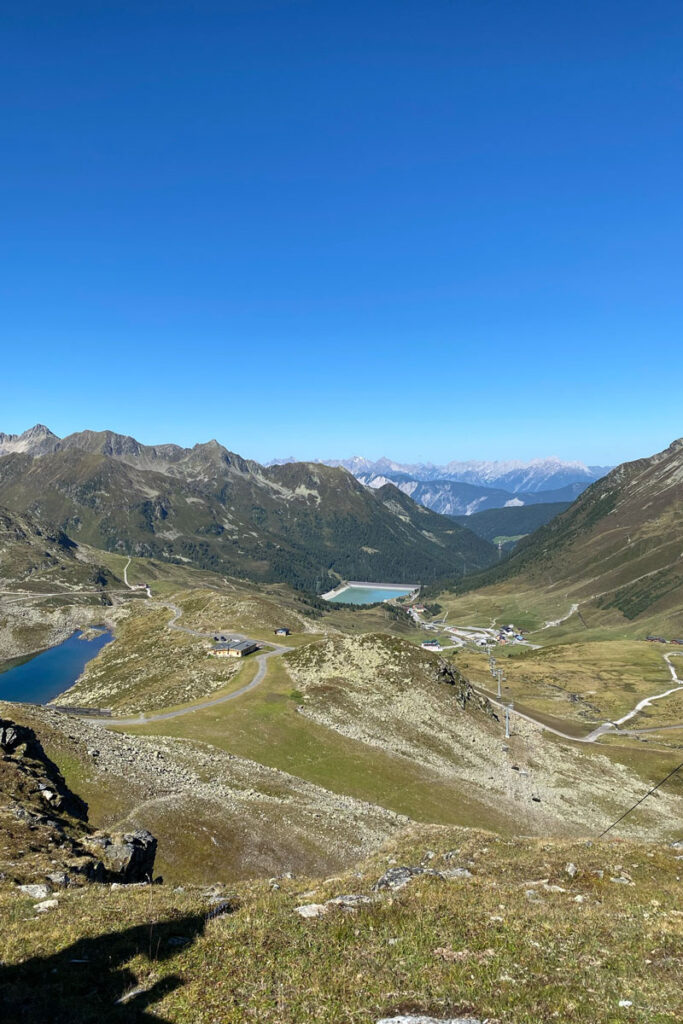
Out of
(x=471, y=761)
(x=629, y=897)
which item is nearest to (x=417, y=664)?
(x=471, y=761)

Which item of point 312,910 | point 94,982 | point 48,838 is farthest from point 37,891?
point 312,910

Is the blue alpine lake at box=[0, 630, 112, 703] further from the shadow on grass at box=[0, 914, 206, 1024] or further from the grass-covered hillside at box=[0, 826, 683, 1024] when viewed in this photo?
the shadow on grass at box=[0, 914, 206, 1024]

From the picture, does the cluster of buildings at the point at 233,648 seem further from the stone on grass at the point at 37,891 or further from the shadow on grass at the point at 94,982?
the shadow on grass at the point at 94,982

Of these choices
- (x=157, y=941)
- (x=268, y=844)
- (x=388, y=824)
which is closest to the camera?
(x=157, y=941)

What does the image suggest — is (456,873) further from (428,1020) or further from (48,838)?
(48,838)

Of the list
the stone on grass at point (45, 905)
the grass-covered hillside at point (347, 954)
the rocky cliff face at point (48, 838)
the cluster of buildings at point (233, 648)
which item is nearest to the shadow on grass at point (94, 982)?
the grass-covered hillside at point (347, 954)

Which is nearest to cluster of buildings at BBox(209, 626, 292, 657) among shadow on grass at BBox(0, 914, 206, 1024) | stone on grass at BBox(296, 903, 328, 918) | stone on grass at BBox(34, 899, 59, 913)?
stone on grass at BBox(34, 899, 59, 913)

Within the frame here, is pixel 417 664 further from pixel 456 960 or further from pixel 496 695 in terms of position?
pixel 456 960
